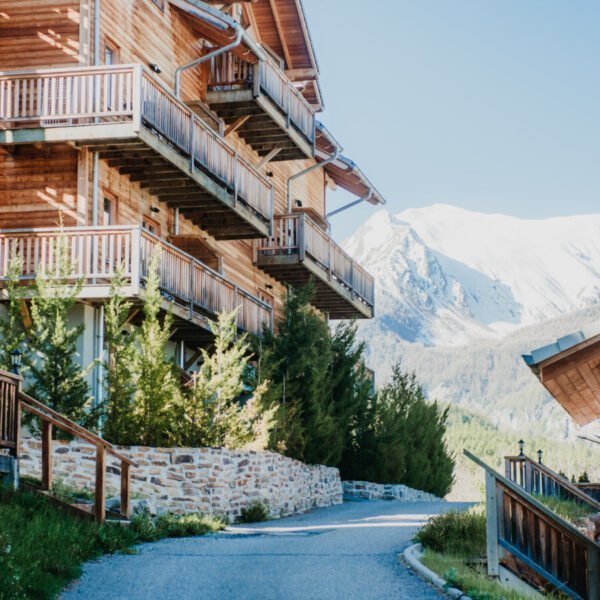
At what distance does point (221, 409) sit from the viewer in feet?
79.0

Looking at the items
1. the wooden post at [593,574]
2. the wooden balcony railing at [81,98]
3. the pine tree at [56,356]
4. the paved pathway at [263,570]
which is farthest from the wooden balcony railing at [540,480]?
the wooden balcony railing at [81,98]

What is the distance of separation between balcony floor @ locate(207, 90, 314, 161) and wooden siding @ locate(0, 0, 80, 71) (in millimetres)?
6906

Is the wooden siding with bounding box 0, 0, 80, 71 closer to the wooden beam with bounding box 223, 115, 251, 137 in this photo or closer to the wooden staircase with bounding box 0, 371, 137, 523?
the wooden beam with bounding box 223, 115, 251, 137

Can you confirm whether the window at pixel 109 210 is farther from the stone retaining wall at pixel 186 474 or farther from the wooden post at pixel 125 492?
the wooden post at pixel 125 492

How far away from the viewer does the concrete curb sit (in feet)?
41.5

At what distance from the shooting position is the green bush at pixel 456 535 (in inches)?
631

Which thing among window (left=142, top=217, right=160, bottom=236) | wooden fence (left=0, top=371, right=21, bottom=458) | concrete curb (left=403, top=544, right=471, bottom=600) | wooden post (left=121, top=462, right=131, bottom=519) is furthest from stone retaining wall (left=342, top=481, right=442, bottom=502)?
wooden fence (left=0, top=371, right=21, bottom=458)

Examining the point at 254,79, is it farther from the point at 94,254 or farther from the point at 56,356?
the point at 56,356

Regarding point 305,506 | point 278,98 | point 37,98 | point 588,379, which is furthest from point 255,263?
point 588,379

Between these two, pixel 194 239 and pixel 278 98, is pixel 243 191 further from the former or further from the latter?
pixel 278 98

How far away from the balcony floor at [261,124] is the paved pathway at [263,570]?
14.4 metres

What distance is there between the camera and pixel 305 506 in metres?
27.8

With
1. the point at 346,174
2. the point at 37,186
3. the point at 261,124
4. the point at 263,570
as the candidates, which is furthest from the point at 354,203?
the point at 263,570

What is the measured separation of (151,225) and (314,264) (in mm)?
8937
